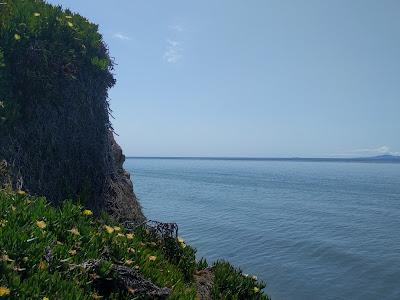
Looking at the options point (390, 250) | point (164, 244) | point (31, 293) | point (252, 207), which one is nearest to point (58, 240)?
point (31, 293)

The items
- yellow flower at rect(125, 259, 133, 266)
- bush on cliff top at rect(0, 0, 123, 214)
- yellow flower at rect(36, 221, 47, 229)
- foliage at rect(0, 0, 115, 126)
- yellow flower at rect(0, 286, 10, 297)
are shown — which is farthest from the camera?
foliage at rect(0, 0, 115, 126)

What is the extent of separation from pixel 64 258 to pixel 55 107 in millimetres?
6261

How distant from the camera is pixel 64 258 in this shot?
5164 mm

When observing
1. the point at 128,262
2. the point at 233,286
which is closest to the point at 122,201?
the point at 233,286

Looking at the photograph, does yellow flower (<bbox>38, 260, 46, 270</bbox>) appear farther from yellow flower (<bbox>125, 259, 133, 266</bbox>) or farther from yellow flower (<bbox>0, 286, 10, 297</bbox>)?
yellow flower (<bbox>125, 259, 133, 266</bbox>)

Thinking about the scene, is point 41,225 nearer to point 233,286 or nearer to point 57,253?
point 57,253

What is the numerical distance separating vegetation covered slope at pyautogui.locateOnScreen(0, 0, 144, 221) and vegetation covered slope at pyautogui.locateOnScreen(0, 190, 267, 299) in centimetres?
316

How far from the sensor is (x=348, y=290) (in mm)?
21234

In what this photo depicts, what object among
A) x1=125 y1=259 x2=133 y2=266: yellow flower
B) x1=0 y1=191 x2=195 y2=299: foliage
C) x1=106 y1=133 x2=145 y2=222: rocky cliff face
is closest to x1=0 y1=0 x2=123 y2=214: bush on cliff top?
x1=106 y1=133 x2=145 y2=222: rocky cliff face

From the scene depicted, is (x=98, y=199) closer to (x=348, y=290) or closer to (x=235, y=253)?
(x=348, y=290)

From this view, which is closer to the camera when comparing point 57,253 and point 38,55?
point 57,253

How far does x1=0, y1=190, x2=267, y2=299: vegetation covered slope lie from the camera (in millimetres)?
4469

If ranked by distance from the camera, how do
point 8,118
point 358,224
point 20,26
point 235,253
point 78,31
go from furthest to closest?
point 358,224, point 235,253, point 78,31, point 20,26, point 8,118

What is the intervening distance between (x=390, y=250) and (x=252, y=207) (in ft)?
76.7
